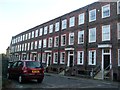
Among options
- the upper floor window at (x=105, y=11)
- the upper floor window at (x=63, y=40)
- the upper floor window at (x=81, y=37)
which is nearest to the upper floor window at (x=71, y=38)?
the upper floor window at (x=81, y=37)

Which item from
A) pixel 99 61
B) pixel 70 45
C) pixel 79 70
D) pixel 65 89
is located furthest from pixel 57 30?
pixel 65 89

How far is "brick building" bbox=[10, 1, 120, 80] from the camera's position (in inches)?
818

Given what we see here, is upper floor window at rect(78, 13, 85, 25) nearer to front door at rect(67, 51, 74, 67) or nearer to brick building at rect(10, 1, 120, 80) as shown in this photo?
brick building at rect(10, 1, 120, 80)

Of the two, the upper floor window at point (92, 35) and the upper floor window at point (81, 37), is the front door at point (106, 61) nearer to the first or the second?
the upper floor window at point (92, 35)

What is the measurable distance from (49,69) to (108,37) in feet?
44.9

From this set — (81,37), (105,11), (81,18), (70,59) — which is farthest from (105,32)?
(70,59)

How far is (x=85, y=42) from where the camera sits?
982 inches

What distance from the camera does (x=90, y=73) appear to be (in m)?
22.3

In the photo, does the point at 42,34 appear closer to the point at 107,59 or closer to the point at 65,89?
the point at 107,59

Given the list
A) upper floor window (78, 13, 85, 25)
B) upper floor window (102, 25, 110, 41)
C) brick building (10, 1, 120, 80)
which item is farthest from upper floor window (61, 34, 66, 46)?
upper floor window (102, 25, 110, 41)

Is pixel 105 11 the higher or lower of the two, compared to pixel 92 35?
higher

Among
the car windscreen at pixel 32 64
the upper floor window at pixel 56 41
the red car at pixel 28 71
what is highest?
the upper floor window at pixel 56 41

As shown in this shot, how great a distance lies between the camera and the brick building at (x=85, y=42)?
68.1ft

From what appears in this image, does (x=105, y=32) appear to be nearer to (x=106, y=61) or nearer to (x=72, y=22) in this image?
(x=106, y=61)
